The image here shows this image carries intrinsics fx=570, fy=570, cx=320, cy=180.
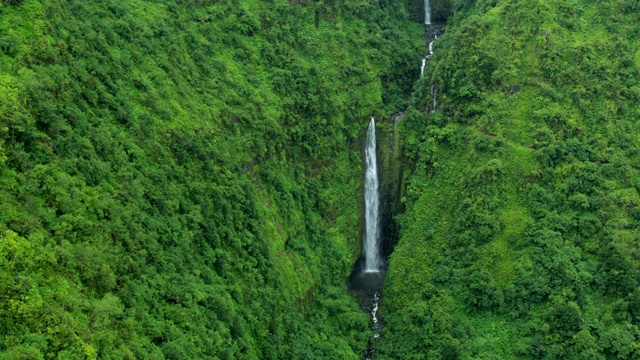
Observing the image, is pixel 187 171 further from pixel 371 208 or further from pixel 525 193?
pixel 525 193

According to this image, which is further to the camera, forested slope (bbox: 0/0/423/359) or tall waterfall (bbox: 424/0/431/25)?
tall waterfall (bbox: 424/0/431/25)

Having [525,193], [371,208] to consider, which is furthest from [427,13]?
[525,193]

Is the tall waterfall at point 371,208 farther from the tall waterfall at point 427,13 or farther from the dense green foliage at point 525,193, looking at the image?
the tall waterfall at point 427,13

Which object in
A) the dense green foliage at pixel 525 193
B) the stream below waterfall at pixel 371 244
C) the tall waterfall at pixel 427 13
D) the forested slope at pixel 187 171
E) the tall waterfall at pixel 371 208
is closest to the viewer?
the forested slope at pixel 187 171

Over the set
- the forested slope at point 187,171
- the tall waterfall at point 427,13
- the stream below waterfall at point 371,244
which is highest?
the tall waterfall at point 427,13

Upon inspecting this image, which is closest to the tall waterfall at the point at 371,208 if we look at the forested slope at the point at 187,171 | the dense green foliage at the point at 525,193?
the forested slope at the point at 187,171

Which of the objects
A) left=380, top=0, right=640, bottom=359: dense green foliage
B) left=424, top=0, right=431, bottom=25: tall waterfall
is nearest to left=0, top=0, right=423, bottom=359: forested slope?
left=424, top=0, right=431, bottom=25: tall waterfall

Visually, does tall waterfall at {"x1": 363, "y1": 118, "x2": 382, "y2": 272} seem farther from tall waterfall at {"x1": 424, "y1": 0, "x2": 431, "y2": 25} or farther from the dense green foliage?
tall waterfall at {"x1": 424, "y1": 0, "x2": 431, "y2": 25}
